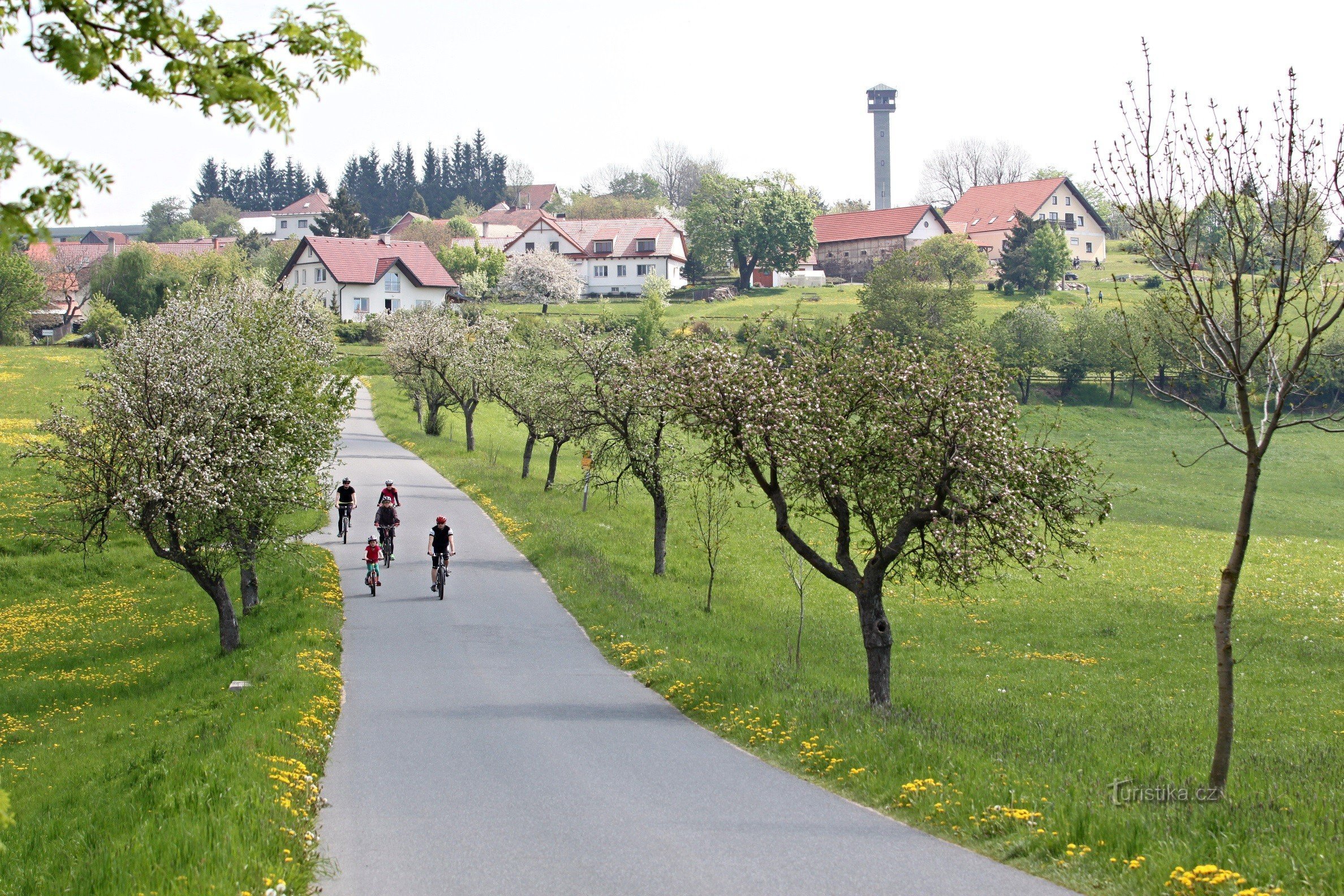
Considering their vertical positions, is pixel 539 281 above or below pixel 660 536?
above

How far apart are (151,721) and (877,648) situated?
11.0m

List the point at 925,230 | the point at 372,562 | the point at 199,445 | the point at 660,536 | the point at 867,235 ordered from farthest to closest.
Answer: the point at 867,235 < the point at 925,230 < the point at 660,536 < the point at 372,562 < the point at 199,445

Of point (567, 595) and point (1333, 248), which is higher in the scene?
point (1333, 248)

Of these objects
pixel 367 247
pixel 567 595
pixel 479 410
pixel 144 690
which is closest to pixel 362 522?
pixel 567 595

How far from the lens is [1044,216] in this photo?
393 feet

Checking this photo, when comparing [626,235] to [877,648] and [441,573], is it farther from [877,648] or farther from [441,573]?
[877,648]

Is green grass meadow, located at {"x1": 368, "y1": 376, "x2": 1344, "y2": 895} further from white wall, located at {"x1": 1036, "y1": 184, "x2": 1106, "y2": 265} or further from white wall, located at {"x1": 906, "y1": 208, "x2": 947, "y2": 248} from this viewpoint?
white wall, located at {"x1": 1036, "y1": 184, "x2": 1106, "y2": 265}

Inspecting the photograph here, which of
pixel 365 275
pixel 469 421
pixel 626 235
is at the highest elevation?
pixel 626 235

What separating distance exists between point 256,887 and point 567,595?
52.1 ft

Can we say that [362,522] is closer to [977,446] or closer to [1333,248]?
[977,446]

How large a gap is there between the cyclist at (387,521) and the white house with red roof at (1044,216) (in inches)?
4092

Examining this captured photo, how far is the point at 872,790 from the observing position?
1016 centimetres

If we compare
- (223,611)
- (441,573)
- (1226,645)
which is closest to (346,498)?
(441,573)

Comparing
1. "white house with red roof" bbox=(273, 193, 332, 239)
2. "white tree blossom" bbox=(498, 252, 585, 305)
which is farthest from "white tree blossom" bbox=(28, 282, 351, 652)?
"white house with red roof" bbox=(273, 193, 332, 239)
